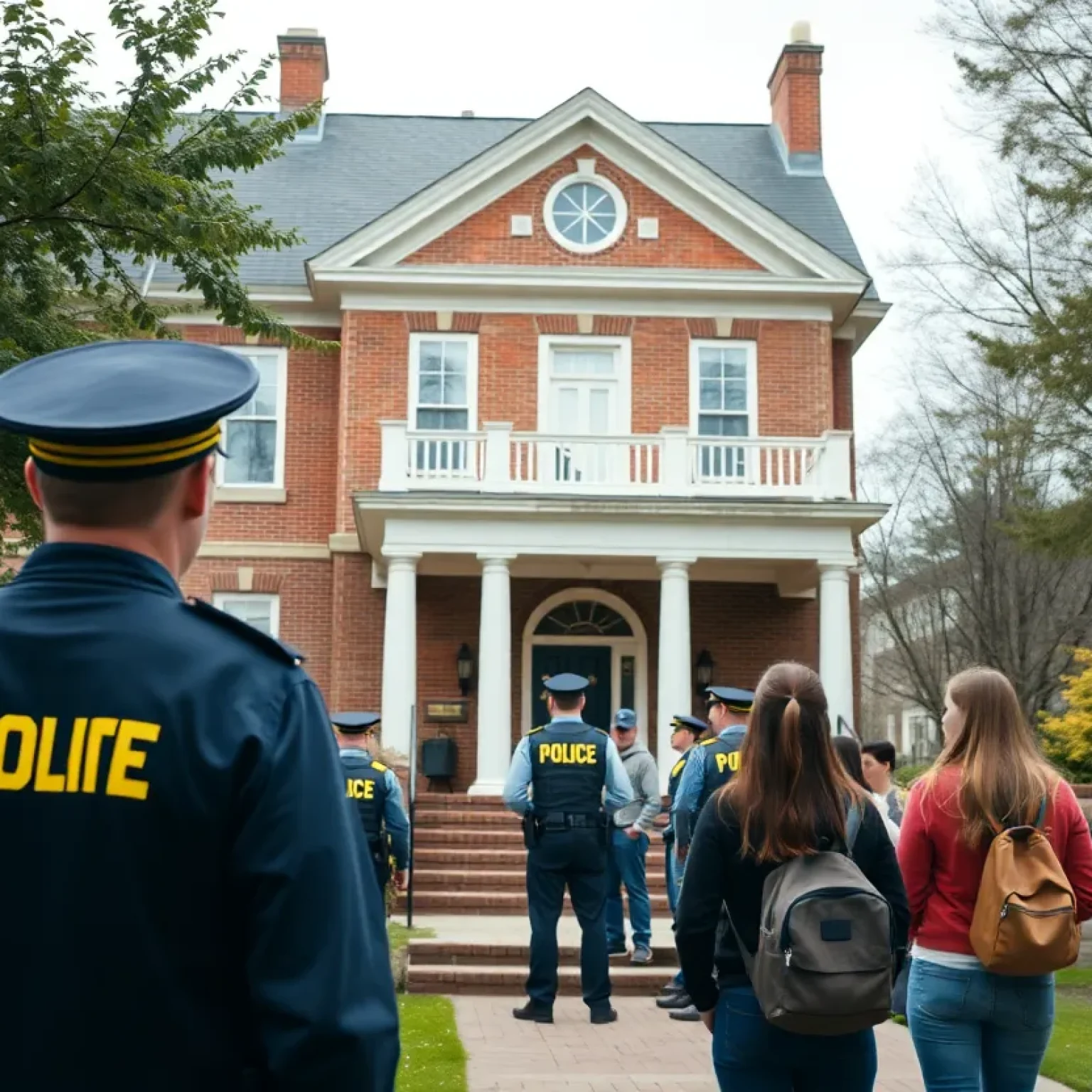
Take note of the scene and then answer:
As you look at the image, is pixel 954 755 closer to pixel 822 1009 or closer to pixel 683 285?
pixel 822 1009

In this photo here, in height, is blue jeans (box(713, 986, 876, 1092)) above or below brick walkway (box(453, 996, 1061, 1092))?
above

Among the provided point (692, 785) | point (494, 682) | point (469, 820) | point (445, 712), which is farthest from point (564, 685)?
point (445, 712)

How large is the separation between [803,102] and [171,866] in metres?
25.0

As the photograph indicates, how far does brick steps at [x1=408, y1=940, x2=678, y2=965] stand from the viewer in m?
11.7

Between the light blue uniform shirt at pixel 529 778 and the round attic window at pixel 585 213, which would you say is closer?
the light blue uniform shirt at pixel 529 778

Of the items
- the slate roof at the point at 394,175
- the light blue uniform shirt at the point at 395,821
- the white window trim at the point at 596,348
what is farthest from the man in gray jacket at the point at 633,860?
the slate roof at the point at 394,175

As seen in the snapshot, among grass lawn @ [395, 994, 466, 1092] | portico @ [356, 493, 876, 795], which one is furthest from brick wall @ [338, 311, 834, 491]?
grass lawn @ [395, 994, 466, 1092]

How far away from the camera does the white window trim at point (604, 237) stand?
20953mm

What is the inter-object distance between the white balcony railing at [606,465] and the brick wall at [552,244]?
3.19 m

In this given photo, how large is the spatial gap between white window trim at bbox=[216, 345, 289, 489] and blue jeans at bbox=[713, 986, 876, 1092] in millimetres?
17758

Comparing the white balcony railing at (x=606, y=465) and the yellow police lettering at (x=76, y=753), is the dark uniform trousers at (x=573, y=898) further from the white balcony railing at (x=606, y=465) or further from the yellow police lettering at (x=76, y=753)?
the white balcony railing at (x=606, y=465)

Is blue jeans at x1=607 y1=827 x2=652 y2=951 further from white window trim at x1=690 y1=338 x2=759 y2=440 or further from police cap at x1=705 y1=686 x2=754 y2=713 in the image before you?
white window trim at x1=690 y1=338 x2=759 y2=440

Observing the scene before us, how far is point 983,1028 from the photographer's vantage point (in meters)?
4.51

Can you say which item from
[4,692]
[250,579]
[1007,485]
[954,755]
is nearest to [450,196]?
[250,579]
